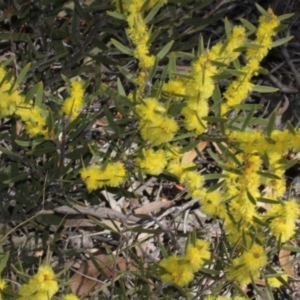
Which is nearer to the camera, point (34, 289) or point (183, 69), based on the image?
point (34, 289)

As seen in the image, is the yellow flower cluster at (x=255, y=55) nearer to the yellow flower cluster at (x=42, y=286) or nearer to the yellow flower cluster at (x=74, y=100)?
the yellow flower cluster at (x=74, y=100)

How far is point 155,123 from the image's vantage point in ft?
3.84

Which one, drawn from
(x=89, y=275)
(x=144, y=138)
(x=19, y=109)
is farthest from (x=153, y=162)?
(x=89, y=275)

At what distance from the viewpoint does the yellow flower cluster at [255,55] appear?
1.26 m

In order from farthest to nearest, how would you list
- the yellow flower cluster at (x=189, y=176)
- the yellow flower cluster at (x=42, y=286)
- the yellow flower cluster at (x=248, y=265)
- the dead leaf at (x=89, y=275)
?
the dead leaf at (x=89, y=275) < the yellow flower cluster at (x=189, y=176) < the yellow flower cluster at (x=248, y=265) < the yellow flower cluster at (x=42, y=286)

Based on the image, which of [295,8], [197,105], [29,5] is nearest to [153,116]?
[197,105]

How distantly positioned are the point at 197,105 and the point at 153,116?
0.10 metres

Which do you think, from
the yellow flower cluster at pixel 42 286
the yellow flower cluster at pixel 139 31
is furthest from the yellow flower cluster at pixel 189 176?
the yellow flower cluster at pixel 42 286

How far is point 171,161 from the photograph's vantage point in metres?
1.36

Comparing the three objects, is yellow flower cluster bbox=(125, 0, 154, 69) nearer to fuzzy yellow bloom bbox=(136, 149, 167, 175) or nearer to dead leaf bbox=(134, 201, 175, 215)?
fuzzy yellow bloom bbox=(136, 149, 167, 175)

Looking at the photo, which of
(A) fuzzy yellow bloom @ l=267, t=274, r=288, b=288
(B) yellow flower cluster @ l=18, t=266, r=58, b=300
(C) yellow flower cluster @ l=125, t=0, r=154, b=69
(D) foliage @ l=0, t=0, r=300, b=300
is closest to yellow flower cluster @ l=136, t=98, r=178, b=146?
(D) foliage @ l=0, t=0, r=300, b=300

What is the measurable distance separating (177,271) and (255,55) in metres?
0.52

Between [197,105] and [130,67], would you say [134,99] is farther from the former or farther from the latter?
[130,67]

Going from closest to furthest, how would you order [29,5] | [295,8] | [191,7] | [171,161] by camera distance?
[171,161]
[29,5]
[191,7]
[295,8]
